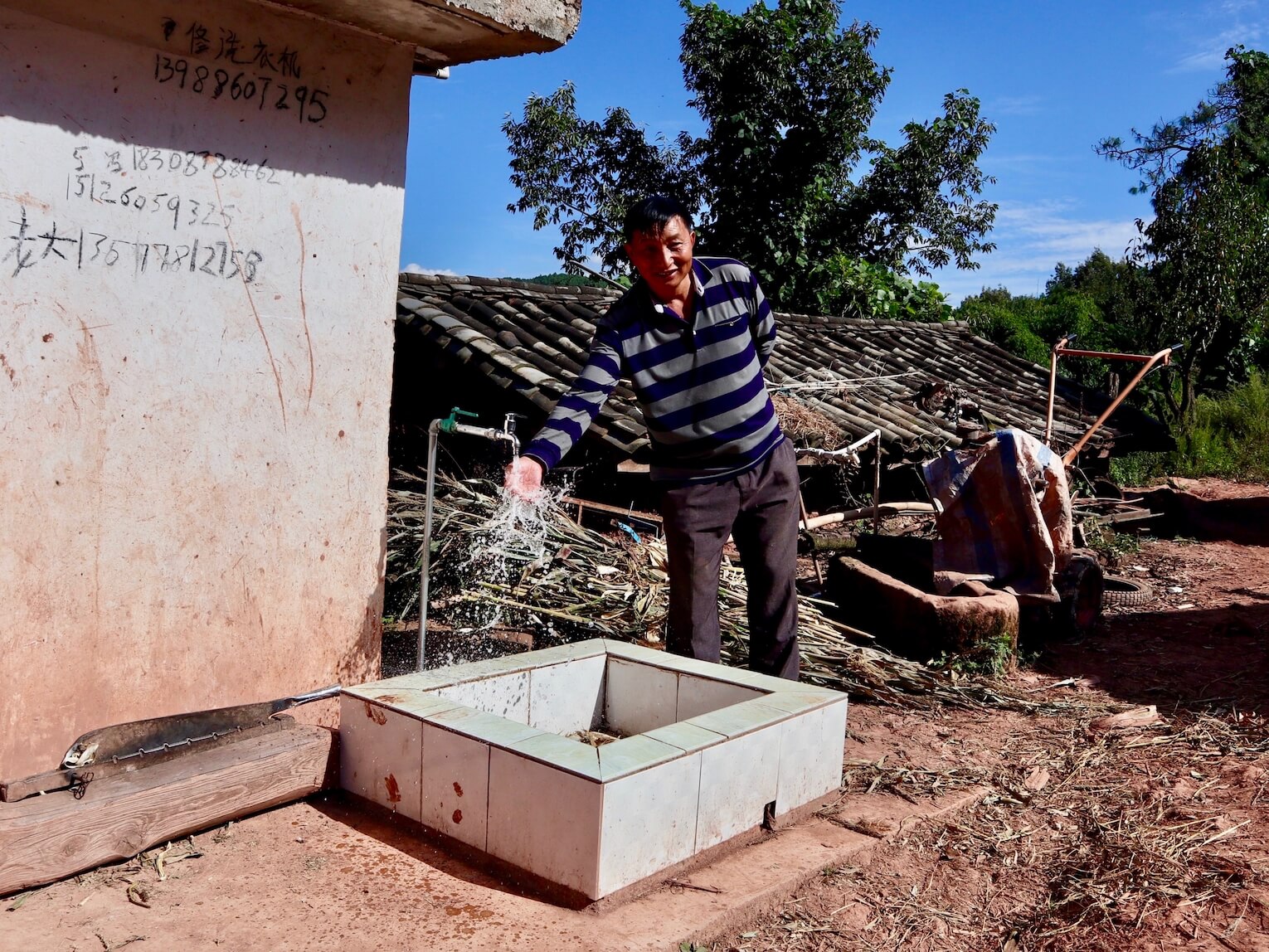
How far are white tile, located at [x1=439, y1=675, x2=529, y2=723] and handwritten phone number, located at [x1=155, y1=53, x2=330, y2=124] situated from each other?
6.49 feet

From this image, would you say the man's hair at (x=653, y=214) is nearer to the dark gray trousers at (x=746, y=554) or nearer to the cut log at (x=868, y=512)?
the dark gray trousers at (x=746, y=554)

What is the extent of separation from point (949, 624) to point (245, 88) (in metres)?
4.25

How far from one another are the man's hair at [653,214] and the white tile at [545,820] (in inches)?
72.3

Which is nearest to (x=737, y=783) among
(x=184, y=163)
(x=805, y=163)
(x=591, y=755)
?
(x=591, y=755)

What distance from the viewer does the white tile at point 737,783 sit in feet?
9.94

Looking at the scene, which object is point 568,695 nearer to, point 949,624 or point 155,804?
point 155,804

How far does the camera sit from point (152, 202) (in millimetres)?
3293

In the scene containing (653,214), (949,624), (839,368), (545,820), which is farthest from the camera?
(839,368)

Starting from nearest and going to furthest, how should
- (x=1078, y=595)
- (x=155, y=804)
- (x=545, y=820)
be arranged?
(x=545, y=820) → (x=155, y=804) → (x=1078, y=595)

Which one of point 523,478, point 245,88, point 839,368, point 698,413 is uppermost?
point 245,88

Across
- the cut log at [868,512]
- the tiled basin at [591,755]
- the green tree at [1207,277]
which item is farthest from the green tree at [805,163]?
the tiled basin at [591,755]

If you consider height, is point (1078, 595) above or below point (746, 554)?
below

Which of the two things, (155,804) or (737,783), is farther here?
(737,783)

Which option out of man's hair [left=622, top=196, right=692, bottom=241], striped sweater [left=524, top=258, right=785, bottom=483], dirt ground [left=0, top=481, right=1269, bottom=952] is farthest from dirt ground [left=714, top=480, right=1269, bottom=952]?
man's hair [left=622, top=196, right=692, bottom=241]
